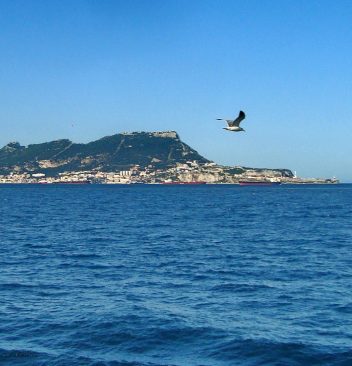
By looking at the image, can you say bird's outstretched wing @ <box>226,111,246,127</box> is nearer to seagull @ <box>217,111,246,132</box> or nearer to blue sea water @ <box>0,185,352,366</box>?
seagull @ <box>217,111,246,132</box>

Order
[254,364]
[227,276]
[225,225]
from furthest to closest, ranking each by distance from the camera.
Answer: [225,225], [227,276], [254,364]

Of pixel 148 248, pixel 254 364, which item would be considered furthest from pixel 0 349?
pixel 148 248

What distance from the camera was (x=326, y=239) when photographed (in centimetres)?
5097

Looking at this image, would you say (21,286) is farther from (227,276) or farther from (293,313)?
(293,313)

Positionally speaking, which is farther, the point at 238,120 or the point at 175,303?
the point at 175,303

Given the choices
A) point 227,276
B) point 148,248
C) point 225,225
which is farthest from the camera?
point 225,225

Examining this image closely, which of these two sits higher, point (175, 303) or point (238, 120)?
point (238, 120)

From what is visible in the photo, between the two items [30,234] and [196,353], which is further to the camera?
[30,234]

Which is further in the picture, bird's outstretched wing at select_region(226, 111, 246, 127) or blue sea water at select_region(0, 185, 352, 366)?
bird's outstretched wing at select_region(226, 111, 246, 127)

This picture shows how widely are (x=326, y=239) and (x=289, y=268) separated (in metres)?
17.7

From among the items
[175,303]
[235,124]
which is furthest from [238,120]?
[175,303]

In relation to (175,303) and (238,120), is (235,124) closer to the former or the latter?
(238,120)

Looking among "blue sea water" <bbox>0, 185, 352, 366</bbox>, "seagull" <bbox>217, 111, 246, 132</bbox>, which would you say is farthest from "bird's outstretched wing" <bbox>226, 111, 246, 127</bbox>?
"blue sea water" <bbox>0, 185, 352, 366</bbox>

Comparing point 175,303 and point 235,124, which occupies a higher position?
point 235,124
